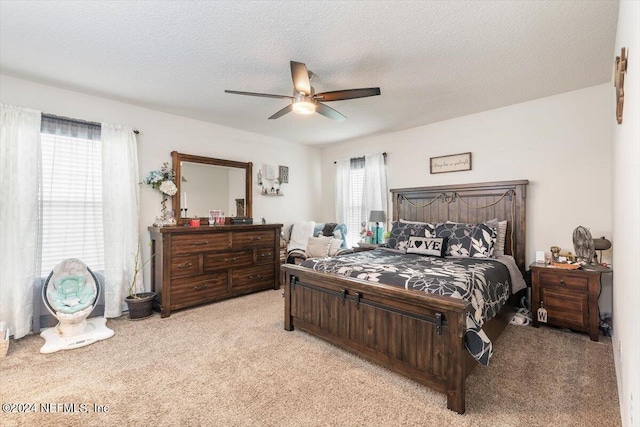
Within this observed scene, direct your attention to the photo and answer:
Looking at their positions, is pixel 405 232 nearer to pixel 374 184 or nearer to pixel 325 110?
pixel 374 184

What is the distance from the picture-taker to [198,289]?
383 cm

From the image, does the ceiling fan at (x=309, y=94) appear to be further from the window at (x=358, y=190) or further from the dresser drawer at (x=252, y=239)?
the window at (x=358, y=190)

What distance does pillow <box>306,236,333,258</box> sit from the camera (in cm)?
477

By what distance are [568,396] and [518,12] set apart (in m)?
2.65

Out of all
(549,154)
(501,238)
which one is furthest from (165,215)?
(549,154)

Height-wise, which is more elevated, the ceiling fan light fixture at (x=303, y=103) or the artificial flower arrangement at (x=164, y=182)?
the ceiling fan light fixture at (x=303, y=103)

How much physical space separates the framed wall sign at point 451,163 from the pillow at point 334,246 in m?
1.86

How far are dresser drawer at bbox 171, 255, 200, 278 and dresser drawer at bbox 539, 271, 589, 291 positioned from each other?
13.3 feet

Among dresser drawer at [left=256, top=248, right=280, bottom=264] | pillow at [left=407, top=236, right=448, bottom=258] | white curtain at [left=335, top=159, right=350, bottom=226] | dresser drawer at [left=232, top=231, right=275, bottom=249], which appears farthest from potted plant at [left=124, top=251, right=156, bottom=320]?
white curtain at [left=335, top=159, right=350, bottom=226]

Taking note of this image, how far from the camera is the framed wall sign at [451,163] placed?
4.14 metres

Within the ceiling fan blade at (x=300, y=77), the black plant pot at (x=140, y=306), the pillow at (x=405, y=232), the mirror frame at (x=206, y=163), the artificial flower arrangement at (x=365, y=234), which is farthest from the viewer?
the artificial flower arrangement at (x=365, y=234)

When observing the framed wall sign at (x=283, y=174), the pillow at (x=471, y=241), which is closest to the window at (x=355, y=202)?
the framed wall sign at (x=283, y=174)

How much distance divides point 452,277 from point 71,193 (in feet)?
13.4

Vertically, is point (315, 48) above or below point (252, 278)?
Answer: above
